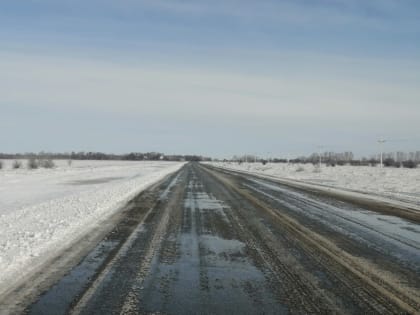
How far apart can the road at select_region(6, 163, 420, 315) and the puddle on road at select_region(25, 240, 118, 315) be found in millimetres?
14

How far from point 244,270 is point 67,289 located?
2.60m

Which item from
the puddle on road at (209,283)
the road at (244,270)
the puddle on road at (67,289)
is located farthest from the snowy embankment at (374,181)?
the puddle on road at (67,289)

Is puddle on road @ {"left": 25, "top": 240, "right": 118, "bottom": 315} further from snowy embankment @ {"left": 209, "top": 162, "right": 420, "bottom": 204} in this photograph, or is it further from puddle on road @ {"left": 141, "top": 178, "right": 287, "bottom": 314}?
snowy embankment @ {"left": 209, "top": 162, "right": 420, "bottom": 204}

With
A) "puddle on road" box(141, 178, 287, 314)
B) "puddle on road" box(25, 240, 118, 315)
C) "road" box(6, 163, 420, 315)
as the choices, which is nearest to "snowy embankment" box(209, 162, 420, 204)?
"road" box(6, 163, 420, 315)

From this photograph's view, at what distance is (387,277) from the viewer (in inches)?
285

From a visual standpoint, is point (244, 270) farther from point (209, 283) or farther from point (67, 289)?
point (67, 289)

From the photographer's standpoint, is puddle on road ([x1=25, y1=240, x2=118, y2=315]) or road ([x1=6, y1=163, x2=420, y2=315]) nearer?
puddle on road ([x1=25, y1=240, x2=118, y2=315])

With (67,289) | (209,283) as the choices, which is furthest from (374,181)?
(67,289)

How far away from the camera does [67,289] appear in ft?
21.1

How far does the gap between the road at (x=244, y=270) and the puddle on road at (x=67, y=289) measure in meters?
0.01

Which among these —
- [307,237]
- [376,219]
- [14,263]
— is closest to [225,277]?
[14,263]

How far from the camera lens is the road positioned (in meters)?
5.82

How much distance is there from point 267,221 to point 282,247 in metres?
4.11

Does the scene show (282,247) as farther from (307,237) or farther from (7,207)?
(7,207)
